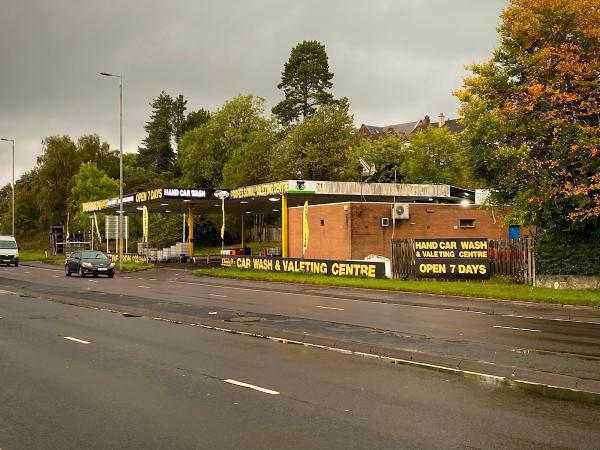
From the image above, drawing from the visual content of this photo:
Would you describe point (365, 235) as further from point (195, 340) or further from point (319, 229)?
point (195, 340)

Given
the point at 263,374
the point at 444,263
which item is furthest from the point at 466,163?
the point at 263,374

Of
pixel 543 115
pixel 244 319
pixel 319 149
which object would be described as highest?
pixel 319 149

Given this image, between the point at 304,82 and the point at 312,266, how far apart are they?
5308 centimetres

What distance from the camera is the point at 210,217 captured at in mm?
78000

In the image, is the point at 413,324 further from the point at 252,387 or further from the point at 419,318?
the point at 252,387

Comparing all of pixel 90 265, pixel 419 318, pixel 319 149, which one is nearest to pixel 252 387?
pixel 419 318

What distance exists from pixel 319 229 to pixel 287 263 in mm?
5530

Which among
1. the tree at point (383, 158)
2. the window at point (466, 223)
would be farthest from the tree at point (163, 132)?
the window at point (466, 223)

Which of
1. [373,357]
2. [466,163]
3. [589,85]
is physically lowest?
[373,357]

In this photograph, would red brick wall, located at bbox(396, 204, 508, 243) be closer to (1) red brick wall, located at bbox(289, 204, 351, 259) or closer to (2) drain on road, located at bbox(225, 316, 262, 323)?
(1) red brick wall, located at bbox(289, 204, 351, 259)

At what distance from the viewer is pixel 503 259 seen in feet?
88.3

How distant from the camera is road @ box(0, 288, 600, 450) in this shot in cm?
609

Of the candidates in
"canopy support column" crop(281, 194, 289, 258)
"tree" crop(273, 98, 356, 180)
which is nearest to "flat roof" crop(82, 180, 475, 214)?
"canopy support column" crop(281, 194, 289, 258)

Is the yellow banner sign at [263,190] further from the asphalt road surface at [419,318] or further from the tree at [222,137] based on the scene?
the tree at [222,137]
